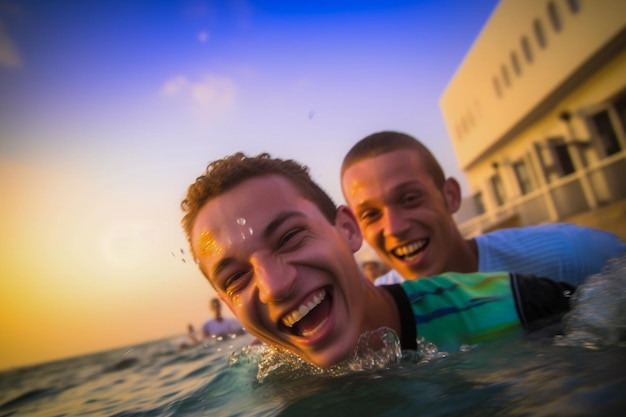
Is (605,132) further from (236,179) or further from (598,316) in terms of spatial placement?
(236,179)

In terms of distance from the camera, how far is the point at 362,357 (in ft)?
5.36

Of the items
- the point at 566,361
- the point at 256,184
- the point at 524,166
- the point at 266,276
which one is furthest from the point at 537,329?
the point at 524,166

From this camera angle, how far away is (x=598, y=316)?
136cm

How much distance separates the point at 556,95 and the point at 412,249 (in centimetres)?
538

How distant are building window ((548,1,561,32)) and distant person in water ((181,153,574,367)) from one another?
185 inches

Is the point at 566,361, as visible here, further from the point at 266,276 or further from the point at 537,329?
the point at 266,276

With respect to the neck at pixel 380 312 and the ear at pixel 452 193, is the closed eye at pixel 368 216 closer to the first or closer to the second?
the ear at pixel 452 193

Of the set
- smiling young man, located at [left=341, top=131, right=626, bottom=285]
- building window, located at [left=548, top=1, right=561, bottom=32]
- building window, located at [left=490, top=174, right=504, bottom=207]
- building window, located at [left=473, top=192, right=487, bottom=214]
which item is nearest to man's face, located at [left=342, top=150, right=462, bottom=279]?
smiling young man, located at [left=341, top=131, right=626, bottom=285]

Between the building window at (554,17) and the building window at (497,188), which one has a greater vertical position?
the building window at (554,17)

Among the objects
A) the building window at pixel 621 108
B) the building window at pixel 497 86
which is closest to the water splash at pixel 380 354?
the building window at pixel 497 86

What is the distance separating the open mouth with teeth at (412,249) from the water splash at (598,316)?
1.01m

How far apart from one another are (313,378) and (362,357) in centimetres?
27

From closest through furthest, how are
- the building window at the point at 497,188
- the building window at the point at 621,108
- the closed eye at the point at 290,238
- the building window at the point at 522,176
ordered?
1. the closed eye at the point at 290,238
2. the building window at the point at 621,108
3. the building window at the point at 522,176
4. the building window at the point at 497,188

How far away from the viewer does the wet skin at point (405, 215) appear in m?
2.57
